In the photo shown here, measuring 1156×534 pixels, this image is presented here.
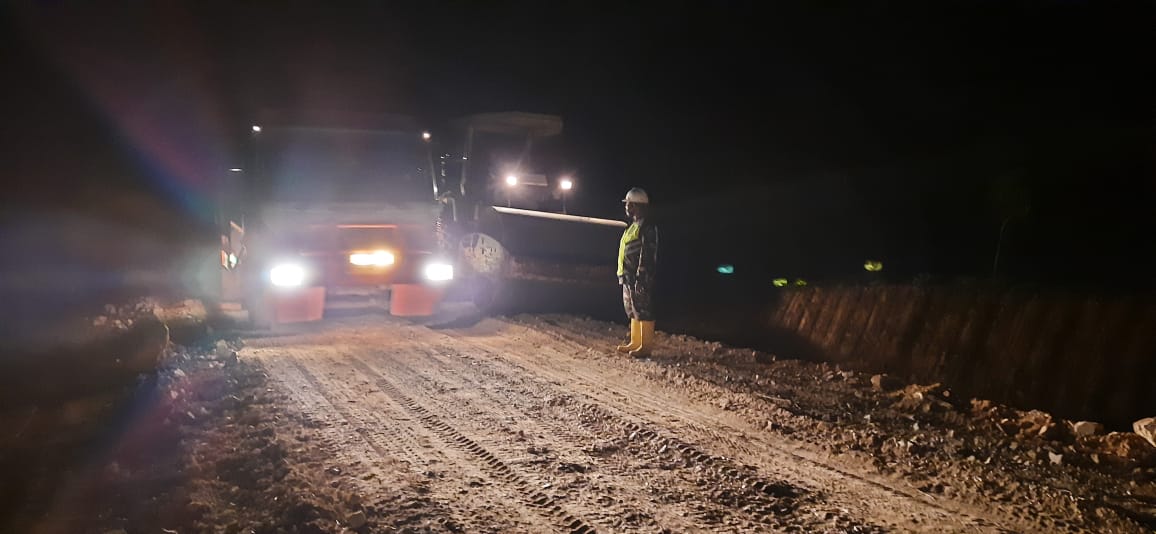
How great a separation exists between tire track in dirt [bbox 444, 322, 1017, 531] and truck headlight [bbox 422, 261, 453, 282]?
32.8 inches

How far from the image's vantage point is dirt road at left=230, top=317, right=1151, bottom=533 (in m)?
4.19

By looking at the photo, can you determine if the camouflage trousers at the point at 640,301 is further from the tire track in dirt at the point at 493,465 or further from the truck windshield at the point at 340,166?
the truck windshield at the point at 340,166

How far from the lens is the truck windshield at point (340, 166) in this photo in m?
9.77

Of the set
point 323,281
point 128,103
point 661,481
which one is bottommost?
point 661,481

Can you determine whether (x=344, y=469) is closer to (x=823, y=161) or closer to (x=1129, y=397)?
(x=1129, y=397)

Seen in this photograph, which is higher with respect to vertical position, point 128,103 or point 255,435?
point 128,103

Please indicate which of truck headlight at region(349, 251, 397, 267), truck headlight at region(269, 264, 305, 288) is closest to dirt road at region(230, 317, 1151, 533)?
truck headlight at region(269, 264, 305, 288)

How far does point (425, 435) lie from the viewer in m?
5.67

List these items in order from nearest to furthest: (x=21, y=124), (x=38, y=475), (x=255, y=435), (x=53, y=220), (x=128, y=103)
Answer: (x=38, y=475)
(x=255, y=435)
(x=53, y=220)
(x=21, y=124)
(x=128, y=103)

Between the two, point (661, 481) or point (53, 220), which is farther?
point (53, 220)

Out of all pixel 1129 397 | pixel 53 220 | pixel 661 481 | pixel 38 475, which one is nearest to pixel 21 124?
pixel 53 220

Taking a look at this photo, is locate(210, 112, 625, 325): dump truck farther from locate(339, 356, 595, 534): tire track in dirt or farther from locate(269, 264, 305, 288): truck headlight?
locate(339, 356, 595, 534): tire track in dirt

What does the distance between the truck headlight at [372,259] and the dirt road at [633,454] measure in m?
1.50

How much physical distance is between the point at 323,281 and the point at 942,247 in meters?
11.0
